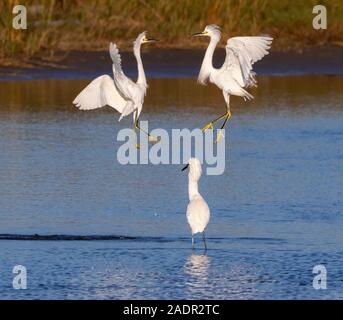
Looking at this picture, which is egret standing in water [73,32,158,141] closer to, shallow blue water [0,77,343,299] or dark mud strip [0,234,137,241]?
shallow blue water [0,77,343,299]

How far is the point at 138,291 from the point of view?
11.9m

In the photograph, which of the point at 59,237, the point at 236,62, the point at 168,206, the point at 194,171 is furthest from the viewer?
the point at 236,62

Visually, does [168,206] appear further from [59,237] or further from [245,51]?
[245,51]

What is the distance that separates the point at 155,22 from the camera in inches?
1059

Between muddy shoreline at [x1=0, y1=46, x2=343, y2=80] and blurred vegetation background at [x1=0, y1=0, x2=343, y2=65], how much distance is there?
→ 12.7 inches

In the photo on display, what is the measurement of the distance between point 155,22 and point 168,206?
12.4m

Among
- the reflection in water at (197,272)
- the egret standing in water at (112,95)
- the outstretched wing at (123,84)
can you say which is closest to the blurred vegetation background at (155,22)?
the egret standing in water at (112,95)

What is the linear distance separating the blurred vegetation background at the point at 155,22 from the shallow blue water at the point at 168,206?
3078 mm

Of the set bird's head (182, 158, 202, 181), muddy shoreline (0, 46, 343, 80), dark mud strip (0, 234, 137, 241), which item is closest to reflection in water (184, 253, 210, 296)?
dark mud strip (0, 234, 137, 241)

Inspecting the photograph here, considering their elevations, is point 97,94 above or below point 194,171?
above

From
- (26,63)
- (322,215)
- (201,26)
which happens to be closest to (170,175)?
(322,215)

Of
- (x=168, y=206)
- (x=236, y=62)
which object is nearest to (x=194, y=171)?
(x=168, y=206)
